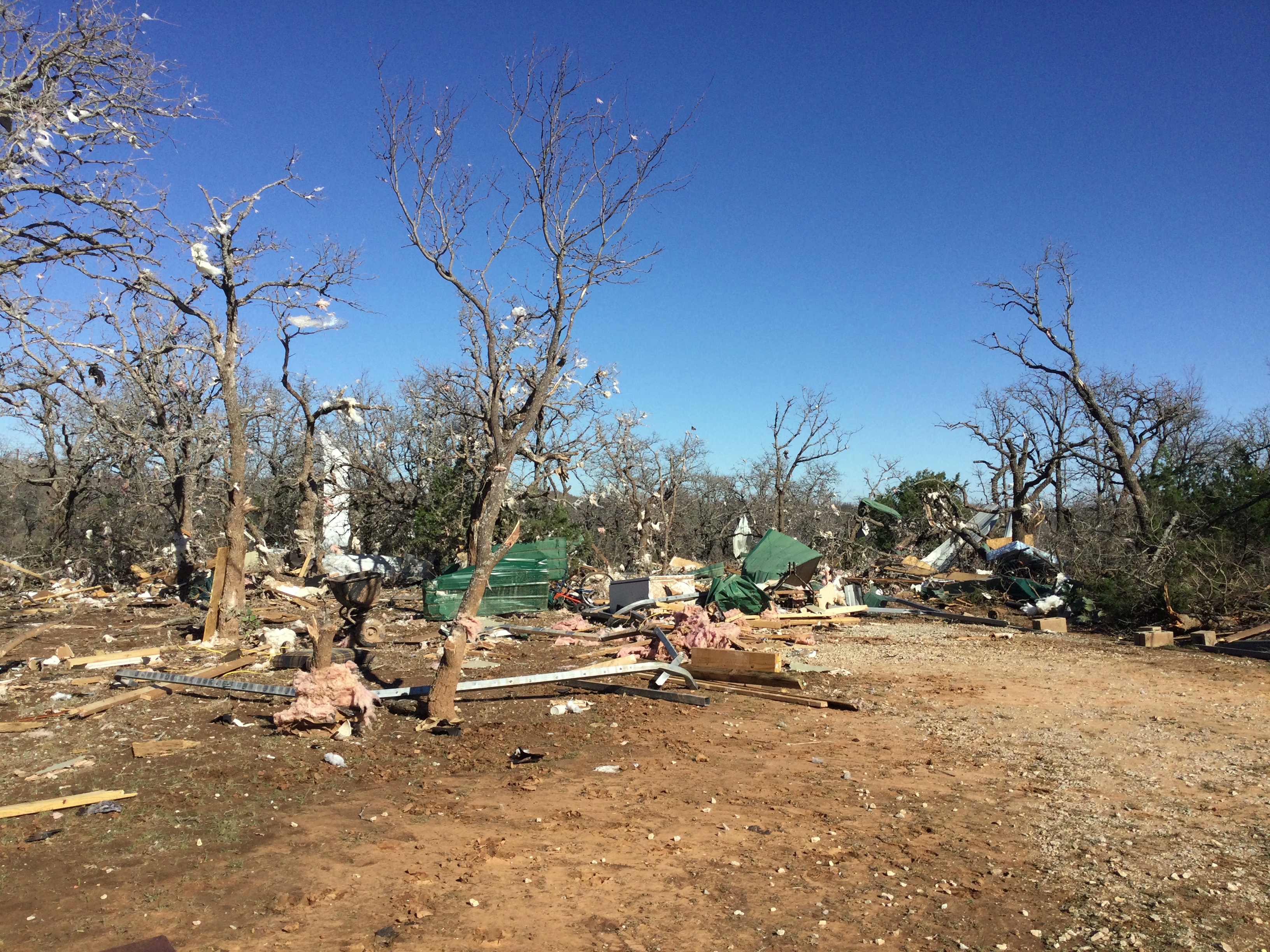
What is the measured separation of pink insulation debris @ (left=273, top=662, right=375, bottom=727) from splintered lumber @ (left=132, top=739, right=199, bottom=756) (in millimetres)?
710

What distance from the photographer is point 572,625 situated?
46.6 ft

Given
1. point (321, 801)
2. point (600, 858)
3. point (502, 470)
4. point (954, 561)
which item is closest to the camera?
point (600, 858)

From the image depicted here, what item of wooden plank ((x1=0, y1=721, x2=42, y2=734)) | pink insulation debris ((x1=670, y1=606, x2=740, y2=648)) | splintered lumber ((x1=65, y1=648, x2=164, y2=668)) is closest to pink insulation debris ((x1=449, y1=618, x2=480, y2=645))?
pink insulation debris ((x1=670, y1=606, x2=740, y2=648))

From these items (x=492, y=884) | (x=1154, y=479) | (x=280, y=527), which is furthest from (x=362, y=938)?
(x=280, y=527)

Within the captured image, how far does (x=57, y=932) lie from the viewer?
371cm

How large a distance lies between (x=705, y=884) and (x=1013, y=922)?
152 cm

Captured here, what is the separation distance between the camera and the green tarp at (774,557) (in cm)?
1811

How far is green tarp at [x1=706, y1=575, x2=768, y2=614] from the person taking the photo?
15.4m

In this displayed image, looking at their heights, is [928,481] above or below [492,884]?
above

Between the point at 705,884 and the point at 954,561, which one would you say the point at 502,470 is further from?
the point at 954,561

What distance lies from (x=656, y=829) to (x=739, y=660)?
4818 mm

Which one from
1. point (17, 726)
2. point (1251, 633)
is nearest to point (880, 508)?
point (1251, 633)

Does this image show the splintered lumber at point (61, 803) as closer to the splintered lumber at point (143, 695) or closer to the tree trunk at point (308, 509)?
the splintered lumber at point (143, 695)

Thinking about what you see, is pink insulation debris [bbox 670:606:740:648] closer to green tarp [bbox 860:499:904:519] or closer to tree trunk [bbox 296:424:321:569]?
tree trunk [bbox 296:424:321:569]
